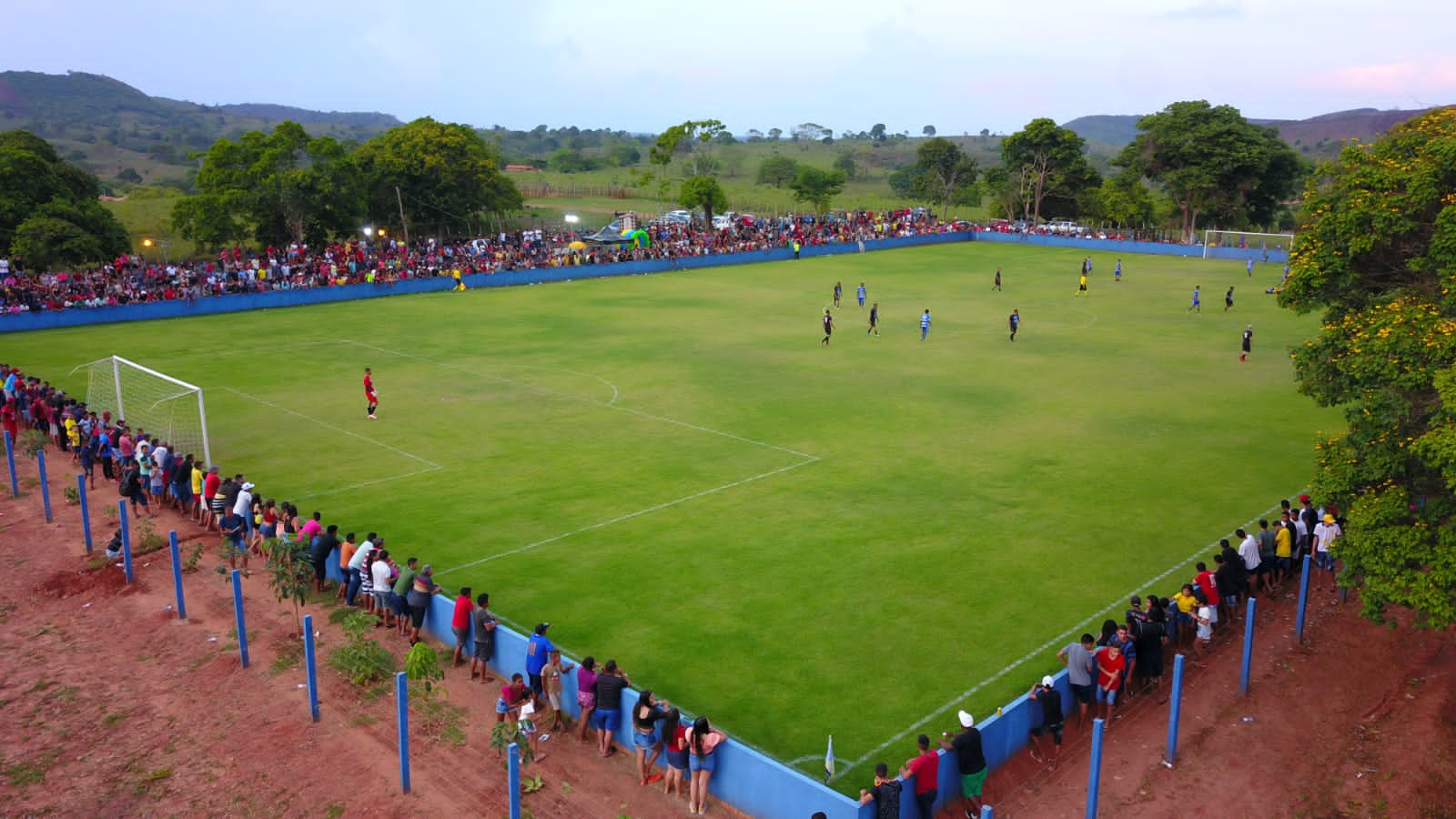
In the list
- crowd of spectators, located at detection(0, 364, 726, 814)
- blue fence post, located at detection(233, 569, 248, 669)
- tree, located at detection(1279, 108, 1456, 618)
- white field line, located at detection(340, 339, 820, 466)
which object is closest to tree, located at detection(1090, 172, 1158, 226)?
white field line, located at detection(340, 339, 820, 466)

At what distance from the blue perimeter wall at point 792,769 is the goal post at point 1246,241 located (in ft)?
209

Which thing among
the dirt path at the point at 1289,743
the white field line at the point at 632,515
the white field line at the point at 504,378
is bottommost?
the dirt path at the point at 1289,743

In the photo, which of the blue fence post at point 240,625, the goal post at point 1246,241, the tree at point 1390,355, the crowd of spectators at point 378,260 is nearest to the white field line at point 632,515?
the blue fence post at point 240,625

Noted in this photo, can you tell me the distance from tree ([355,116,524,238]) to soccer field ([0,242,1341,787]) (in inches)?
738

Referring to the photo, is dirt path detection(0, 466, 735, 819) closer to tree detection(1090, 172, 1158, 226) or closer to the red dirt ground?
the red dirt ground

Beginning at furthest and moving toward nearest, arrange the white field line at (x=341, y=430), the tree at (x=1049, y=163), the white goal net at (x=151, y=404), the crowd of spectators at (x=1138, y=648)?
the tree at (x=1049, y=163) → the white goal net at (x=151, y=404) → the white field line at (x=341, y=430) → the crowd of spectators at (x=1138, y=648)

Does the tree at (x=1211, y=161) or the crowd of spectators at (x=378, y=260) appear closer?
the crowd of spectators at (x=378, y=260)

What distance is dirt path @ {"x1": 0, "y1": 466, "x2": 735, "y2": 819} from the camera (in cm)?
1110

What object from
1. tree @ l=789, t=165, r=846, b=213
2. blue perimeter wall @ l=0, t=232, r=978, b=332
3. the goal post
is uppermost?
tree @ l=789, t=165, r=846, b=213

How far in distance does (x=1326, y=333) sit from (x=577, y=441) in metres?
16.3

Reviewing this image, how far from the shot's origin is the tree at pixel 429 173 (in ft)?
200

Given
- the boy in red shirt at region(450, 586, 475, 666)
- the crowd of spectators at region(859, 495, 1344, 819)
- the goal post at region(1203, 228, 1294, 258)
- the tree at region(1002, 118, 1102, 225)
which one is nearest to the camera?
the crowd of spectators at region(859, 495, 1344, 819)

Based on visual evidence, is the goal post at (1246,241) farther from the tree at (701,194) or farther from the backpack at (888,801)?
the backpack at (888,801)

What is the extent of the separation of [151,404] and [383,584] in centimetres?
1579
